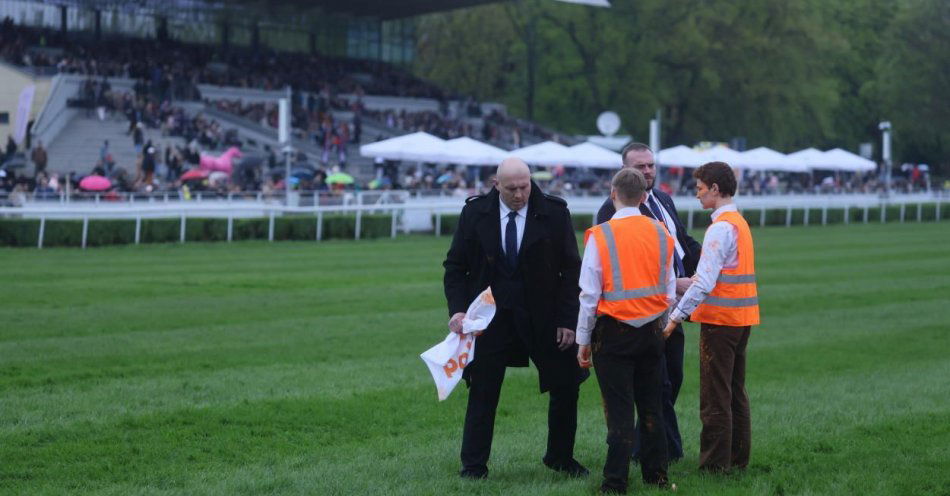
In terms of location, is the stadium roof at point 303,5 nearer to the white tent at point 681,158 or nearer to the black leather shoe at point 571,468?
the white tent at point 681,158

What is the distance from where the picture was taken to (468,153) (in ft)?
126

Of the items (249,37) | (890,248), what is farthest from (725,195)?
(249,37)

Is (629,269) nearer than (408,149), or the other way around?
(629,269)

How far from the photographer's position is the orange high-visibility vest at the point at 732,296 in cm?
677

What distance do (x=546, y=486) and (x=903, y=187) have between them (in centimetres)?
5613

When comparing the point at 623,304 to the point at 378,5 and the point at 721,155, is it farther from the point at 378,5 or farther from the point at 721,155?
the point at 378,5

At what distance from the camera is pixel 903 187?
59.2 metres

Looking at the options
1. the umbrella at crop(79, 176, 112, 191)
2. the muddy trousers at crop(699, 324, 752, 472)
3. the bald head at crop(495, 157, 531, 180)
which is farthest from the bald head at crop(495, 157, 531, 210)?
the umbrella at crop(79, 176, 112, 191)

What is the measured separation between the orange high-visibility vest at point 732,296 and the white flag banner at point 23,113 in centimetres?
3732

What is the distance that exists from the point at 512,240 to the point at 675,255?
105 cm

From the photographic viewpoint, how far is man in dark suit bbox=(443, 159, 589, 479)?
6832 mm

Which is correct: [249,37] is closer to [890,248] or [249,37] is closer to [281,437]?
[890,248]

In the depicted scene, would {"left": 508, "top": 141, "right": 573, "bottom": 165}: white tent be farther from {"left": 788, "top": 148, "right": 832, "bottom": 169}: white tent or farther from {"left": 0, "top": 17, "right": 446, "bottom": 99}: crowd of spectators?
{"left": 0, "top": 17, "right": 446, "bottom": 99}: crowd of spectators

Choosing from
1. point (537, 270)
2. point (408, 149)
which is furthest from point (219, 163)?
point (537, 270)
